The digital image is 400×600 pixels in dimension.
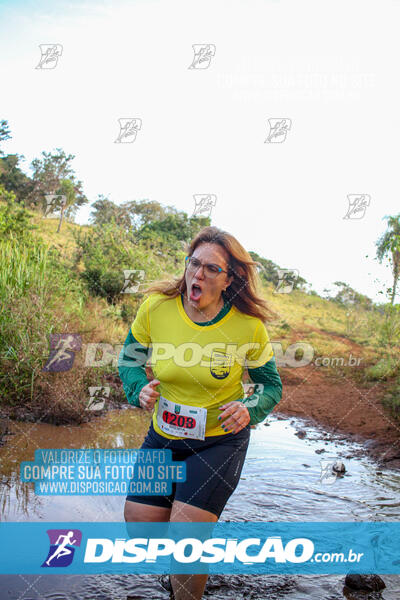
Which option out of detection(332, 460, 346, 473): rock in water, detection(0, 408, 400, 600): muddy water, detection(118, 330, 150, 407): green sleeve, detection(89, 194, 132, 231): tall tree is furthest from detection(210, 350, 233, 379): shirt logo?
detection(89, 194, 132, 231): tall tree

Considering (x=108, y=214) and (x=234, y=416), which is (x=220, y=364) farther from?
(x=108, y=214)

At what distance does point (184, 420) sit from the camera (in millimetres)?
2600

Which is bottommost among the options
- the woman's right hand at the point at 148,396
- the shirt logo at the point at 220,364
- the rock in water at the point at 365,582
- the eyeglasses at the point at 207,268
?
the rock in water at the point at 365,582

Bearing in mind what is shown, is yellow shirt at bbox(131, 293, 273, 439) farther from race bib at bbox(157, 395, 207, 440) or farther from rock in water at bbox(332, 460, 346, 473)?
rock in water at bbox(332, 460, 346, 473)

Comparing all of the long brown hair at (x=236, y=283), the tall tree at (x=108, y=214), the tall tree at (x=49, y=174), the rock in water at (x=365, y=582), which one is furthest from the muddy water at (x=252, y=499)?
the tall tree at (x=49, y=174)

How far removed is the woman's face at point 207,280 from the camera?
280 cm

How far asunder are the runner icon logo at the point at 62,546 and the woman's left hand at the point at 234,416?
1.78m

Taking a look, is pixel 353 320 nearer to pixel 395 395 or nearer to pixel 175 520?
pixel 395 395

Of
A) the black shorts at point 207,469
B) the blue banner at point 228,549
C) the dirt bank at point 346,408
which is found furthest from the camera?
the dirt bank at point 346,408

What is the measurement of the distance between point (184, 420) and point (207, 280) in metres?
0.78

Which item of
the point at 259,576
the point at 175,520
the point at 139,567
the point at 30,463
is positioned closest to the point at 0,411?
the point at 30,463

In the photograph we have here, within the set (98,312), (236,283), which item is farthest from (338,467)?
(98,312)

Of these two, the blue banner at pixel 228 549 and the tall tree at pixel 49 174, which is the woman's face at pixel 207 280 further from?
the tall tree at pixel 49 174

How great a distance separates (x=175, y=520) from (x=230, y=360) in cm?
83
